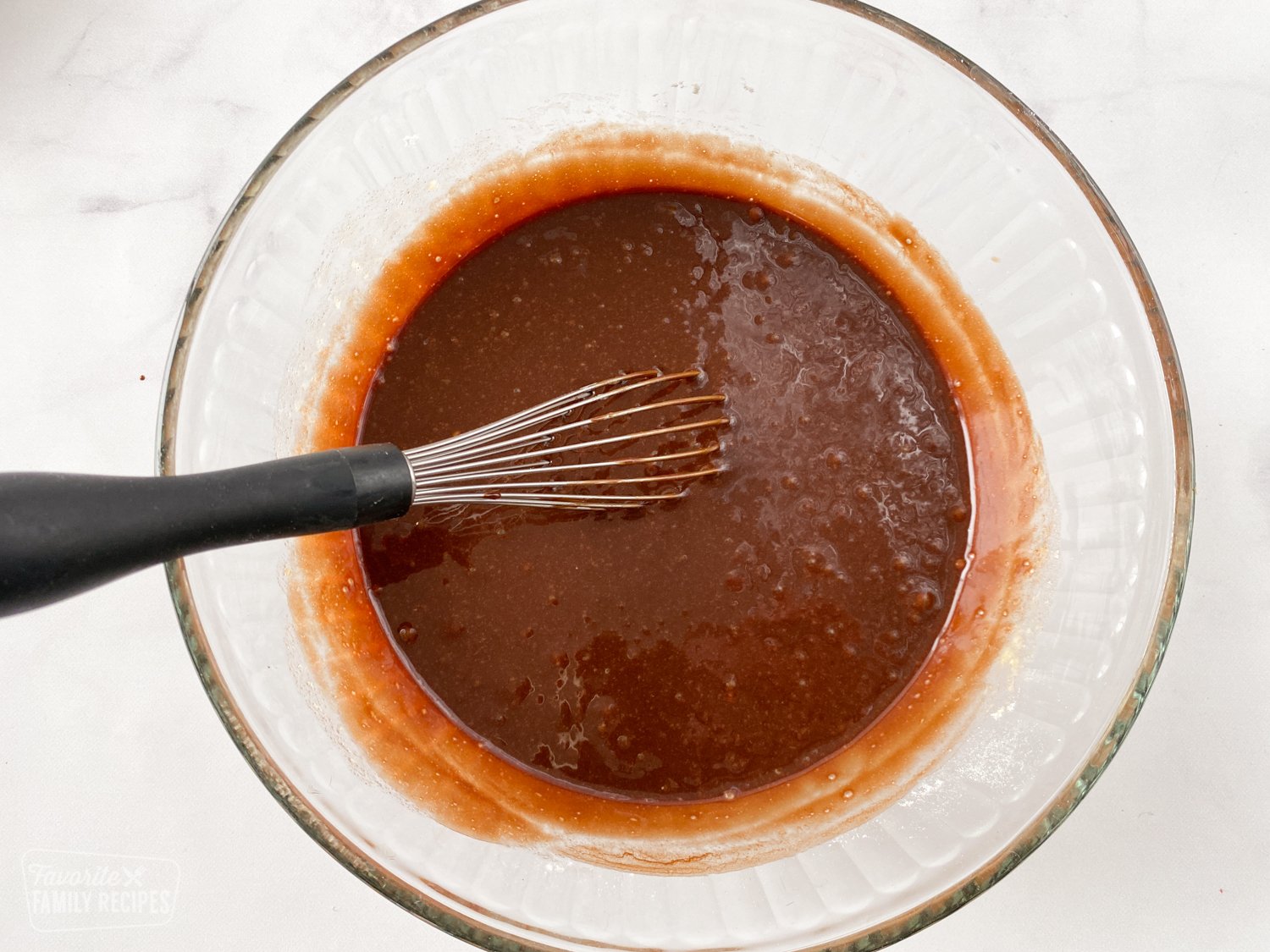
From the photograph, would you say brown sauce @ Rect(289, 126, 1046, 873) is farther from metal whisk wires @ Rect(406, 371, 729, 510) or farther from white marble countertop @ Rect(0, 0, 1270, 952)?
white marble countertop @ Rect(0, 0, 1270, 952)

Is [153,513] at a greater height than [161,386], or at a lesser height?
lesser

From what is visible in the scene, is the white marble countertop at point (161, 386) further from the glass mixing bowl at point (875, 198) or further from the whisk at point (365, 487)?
the whisk at point (365, 487)

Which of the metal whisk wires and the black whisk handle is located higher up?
the metal whisk wires

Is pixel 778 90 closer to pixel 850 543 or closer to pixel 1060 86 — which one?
pixel 1060 86

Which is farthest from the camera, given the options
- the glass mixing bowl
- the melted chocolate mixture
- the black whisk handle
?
the melted chocolate mixture

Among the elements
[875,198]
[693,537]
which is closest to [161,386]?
[693,537]

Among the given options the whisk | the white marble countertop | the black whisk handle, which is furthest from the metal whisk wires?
the white marble countertop

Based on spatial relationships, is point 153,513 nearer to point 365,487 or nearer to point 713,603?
point 365,487
